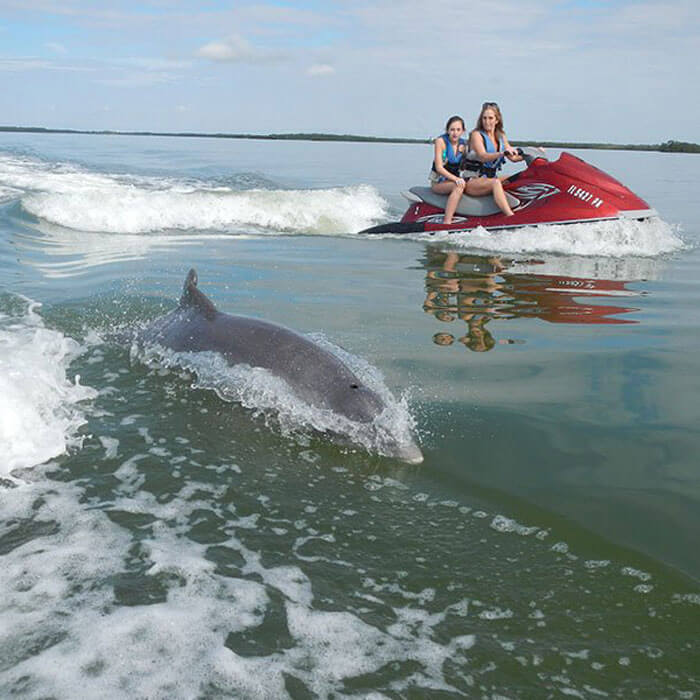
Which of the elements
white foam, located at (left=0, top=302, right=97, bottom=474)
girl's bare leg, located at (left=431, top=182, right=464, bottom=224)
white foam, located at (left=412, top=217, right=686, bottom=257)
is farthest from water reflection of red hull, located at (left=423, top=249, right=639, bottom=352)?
white foam, located at (left=0, top=302, right=97, bottom=474)

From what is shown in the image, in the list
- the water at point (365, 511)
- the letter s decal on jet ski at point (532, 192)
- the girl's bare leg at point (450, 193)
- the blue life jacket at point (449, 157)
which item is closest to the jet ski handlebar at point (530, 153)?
the letter s decal on jet ski at point (532, 192)

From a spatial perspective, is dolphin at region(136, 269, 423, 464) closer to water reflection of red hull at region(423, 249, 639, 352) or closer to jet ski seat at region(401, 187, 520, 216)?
water reflection of red hull at region(423, 249, 639, 352)

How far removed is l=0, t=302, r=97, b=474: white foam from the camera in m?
5.12

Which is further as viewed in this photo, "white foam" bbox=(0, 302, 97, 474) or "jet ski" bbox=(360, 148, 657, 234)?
"jet ski" bbox=(360, 148, 657, 234)

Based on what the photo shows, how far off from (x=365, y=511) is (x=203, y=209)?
17888 millimetres

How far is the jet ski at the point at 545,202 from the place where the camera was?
1429 cm

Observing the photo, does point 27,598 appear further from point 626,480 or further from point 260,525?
point 626,480

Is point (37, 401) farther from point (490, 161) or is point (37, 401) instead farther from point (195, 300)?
point (490, 161)

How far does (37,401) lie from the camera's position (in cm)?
578

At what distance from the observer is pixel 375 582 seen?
12.3 feet

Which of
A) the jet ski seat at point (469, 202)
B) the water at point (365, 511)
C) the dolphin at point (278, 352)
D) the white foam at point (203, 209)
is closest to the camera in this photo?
the water at point (365, 511)

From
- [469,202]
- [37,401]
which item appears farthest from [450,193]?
[37,401]

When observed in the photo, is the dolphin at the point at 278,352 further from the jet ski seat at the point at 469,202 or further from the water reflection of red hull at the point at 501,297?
the jet ski seat at the point at 469,202

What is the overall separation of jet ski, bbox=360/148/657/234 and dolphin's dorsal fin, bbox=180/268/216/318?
29.1 ft
